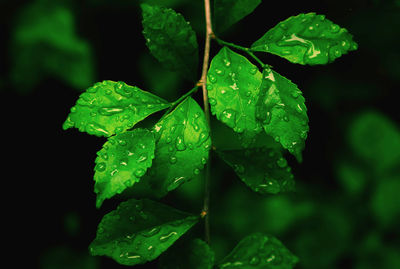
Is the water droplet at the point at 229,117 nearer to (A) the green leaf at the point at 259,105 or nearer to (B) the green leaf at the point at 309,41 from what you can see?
(A) the green leaf at the point at 259,105

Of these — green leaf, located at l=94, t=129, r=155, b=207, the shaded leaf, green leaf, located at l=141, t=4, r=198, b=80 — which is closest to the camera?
green leaf, located at l=94, t=129, r=155, b=207

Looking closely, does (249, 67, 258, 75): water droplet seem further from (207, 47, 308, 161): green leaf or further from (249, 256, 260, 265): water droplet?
(249, 256, 260, 265): water droplet

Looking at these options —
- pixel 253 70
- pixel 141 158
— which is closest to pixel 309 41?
pixel 253 70

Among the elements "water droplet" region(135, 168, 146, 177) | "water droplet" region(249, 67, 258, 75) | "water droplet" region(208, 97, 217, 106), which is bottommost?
"water droplet" region(135, 168, 146, 177)

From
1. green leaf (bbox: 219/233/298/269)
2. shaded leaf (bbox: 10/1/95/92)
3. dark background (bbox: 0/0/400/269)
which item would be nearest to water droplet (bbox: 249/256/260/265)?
green leaf (bbox: 219/233/298/269)

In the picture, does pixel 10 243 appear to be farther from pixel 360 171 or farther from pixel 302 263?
pixel 360 171

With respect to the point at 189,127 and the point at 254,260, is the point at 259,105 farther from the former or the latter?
the point at 254,260

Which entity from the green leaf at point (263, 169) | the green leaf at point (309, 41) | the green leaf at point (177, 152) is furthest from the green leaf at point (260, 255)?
the green leaf at point (309, 41)
